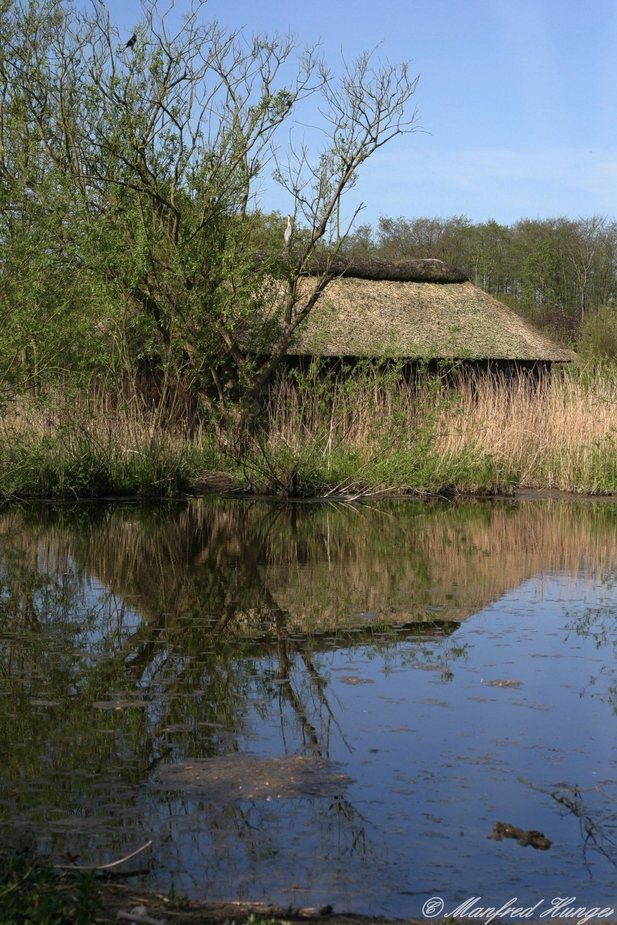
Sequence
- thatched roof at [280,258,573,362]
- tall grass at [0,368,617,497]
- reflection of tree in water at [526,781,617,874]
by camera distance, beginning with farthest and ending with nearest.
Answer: thatched roof at [280,258,573,362] < tall grass at [0,368,617,497] < reflection of tree in water at [526,781,617,874]

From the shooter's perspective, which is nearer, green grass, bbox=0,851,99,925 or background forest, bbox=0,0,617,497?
green grass, bbox=0,851,99,925

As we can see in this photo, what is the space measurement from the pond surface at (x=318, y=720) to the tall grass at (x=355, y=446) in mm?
4678

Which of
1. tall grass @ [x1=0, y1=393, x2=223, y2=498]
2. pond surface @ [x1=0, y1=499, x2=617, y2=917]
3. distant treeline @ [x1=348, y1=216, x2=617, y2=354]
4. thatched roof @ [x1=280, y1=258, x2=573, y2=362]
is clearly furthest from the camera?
distant treeline @ [x1=348, y1=216, x2=617, y2=354]

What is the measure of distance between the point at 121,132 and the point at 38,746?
40.2 ft

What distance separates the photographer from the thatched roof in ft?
72.3

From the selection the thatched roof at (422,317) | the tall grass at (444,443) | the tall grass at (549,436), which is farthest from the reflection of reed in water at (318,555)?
the thatched roof at (422,317)

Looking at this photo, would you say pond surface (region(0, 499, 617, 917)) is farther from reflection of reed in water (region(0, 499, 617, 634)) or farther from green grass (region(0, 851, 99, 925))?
green grass (region(0, 851, 99, 925))

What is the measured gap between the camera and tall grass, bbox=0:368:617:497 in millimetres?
14281

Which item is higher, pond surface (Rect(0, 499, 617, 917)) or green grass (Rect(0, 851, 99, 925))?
green grass (Rect(0, 851, 99, 925))

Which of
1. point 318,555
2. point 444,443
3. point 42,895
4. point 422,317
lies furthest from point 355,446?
point 42,895

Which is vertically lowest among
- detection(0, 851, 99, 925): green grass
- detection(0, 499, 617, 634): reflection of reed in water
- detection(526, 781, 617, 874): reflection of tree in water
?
detection(0, 499, 617, 634): reflection of reed in water

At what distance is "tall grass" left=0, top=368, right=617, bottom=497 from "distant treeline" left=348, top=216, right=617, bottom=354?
31.7m

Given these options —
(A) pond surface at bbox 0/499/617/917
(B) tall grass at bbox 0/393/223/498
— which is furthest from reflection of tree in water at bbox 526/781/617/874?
(B) tall grass at bbox 0/393/223/498

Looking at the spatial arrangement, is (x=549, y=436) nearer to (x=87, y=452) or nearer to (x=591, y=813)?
(x=87, y=452)
